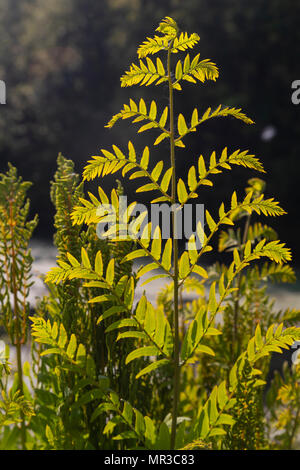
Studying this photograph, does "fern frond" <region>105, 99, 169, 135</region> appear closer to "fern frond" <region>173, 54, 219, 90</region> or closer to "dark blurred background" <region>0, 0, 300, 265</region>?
"fern frond" <region>173, 54, 219, 90</region>

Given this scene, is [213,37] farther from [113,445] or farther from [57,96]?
[113,445]

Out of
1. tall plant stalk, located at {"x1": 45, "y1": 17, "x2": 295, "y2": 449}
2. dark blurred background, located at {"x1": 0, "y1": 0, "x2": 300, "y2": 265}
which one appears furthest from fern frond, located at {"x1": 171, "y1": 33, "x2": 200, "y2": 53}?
dark blurred background, located at {"x1": 0, "y1": 0, "x2": 300, "y2": 265}

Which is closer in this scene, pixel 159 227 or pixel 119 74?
pixel 159 227

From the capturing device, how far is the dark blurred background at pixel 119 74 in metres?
2.76

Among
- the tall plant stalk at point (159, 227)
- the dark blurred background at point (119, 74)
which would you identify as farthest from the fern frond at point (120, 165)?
the dark blurred background at point (119, 74)

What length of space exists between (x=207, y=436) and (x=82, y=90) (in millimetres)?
2860

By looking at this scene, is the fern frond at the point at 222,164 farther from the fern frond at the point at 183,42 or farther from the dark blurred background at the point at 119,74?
the dark blurred background at the point at 119,74

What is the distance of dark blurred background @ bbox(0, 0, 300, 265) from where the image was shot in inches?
109

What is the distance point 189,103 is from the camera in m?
2.65

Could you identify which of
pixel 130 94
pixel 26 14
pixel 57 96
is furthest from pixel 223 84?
pixel 26 14

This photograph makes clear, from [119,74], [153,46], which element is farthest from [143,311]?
[119,74]

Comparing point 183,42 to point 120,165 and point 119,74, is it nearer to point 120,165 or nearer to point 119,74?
point 120,165

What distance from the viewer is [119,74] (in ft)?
9.39

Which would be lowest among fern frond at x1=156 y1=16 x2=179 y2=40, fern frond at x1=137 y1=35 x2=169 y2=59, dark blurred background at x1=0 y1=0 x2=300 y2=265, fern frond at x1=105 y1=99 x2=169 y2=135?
fern frond at x1=105 y1=99 x2=169 y2=135
